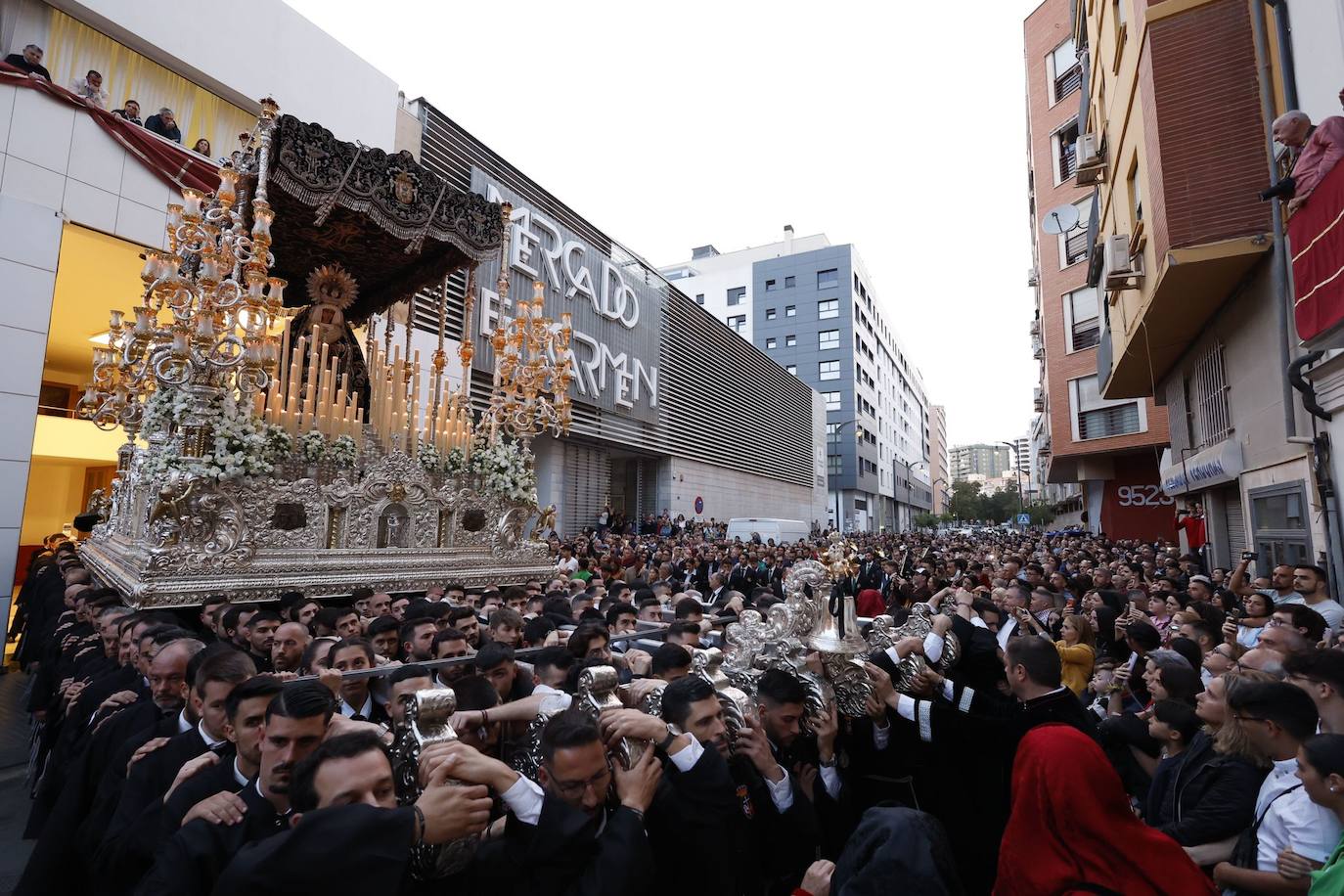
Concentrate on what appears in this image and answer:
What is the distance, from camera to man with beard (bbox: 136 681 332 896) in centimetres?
193

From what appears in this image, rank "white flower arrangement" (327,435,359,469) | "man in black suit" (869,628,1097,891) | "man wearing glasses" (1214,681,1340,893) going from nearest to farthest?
"man wearing glasses" (1214,681,1340,893) → "man in black suit" (869,628,1097,891) → "white flower arrangement" (327,435,359,469)

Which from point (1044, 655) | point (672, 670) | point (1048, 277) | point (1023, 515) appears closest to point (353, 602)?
point (672, 670)

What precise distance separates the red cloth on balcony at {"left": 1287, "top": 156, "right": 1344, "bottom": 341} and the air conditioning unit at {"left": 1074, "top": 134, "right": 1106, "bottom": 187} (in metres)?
9.43

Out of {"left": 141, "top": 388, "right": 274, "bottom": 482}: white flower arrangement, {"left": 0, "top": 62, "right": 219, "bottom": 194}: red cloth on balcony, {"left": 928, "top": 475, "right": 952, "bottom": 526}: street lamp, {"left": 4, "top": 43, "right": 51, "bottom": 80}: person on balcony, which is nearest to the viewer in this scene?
{"left": 141, "top": 388, "right": 274, "bottom": 482}: white flower arrangement

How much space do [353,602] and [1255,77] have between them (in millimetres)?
12677

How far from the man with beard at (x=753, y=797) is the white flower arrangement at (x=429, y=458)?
7.61 meters

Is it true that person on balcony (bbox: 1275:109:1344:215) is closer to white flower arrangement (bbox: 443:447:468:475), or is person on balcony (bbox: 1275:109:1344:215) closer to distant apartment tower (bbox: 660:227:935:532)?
white flower arrangement (bbox: 443:447:468:475)

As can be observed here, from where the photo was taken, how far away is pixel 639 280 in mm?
24359

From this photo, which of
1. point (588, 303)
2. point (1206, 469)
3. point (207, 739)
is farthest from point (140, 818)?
point (588, 303)

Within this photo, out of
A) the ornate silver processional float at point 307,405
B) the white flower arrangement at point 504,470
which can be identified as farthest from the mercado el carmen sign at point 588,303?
the white flower arrangement at point 504,470

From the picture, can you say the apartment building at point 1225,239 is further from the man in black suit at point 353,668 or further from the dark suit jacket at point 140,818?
the dark suit jacket at point 140,818

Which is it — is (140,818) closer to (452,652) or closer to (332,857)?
(332,857)

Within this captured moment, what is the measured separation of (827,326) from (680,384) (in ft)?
84.8

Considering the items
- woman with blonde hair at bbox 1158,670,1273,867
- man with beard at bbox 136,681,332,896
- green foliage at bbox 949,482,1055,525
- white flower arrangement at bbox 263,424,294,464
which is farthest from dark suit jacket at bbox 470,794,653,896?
green foliage at bbox 949,482,1055,525
